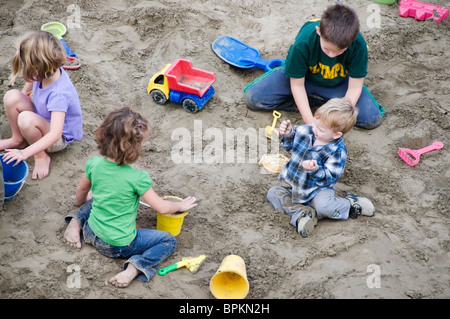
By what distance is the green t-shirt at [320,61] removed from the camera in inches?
131

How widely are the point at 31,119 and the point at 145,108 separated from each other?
39.2 inches

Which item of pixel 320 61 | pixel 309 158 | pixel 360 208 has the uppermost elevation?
pixel 320 61

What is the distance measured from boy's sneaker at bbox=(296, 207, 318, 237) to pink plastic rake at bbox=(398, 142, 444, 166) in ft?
3.04

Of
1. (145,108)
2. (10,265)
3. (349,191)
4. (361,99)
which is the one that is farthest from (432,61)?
(10,265)

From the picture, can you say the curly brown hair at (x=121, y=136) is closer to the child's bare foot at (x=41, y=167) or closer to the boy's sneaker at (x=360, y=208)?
the child's bare foot at (x=41, y=167)

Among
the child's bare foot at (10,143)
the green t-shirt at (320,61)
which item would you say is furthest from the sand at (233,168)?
the green t-shirt at (320,61)

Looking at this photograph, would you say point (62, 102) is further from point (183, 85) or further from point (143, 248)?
point (143, 248)

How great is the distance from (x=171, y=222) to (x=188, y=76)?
1.56 metres

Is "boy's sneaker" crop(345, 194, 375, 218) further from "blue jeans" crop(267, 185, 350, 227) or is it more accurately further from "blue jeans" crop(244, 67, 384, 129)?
"blue jeans" crop(244, 67, 384, 129)

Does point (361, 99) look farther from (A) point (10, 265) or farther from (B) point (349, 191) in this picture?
(A) point (10, 265)

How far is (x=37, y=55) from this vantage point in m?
2.83

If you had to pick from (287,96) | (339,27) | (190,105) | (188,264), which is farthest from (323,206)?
(190,105)

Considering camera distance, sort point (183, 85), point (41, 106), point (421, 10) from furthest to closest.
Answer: point (421, 10), point (183, 85), point (41, 106)

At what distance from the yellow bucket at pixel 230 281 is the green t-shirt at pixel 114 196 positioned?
1.63ft
